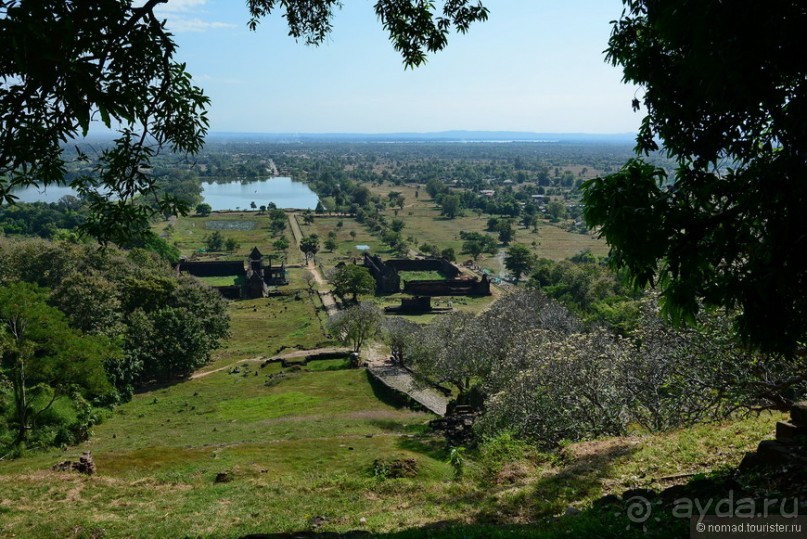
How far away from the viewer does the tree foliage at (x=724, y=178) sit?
4.73 meters

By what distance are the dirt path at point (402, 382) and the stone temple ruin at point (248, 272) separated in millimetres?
24848

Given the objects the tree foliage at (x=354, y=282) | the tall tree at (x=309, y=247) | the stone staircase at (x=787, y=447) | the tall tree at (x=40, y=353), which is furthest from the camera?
the tall tree at (x=309, y=247)

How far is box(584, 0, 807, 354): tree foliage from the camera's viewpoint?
4727 mm

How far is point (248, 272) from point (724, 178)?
209 feet

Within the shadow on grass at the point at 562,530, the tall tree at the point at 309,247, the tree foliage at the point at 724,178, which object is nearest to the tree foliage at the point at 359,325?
the shadow on grass at the point at 562,530

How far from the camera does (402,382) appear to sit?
31625 mm

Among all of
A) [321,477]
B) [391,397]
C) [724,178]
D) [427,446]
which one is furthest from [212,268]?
[724,178]

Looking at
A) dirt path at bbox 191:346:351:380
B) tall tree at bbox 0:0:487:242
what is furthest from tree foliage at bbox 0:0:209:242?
dirt path at bbox 191:346:351:380

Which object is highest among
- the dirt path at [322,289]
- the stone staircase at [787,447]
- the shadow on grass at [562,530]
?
the stone staircase at [787,447]

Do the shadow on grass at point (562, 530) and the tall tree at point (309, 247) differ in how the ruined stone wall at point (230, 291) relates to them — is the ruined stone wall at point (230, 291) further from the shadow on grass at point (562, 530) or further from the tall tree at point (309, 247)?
the shadow on grass at point (562, 530)

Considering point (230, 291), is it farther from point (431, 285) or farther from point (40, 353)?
point (40, 353)

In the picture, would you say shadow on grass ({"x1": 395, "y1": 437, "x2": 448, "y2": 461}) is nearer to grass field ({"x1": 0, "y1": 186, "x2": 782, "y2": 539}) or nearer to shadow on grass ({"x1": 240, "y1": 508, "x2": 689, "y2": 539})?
grass field ({"x1": 0, "y1": 186, "x2": 782, "y2": 539})

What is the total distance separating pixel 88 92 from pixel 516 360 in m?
18.7

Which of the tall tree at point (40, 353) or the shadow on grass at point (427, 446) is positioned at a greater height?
the tall tree at point (40, 353)
